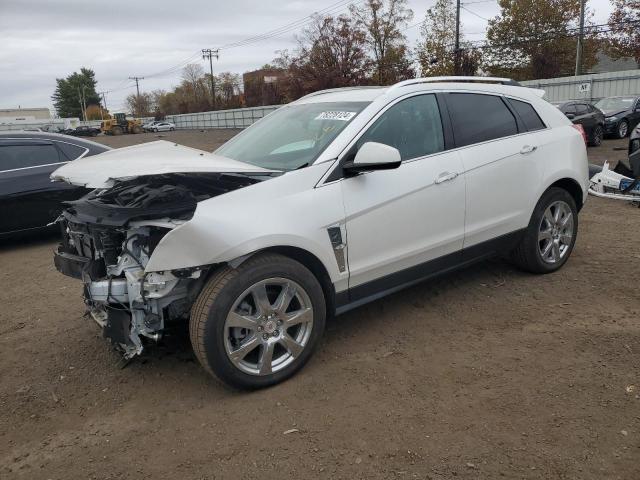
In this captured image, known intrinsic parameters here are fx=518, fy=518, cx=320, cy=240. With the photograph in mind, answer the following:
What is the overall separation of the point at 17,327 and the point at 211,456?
9.02ft

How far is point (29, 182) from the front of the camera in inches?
269

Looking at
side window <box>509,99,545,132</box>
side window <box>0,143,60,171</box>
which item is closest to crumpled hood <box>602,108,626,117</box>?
side window <box>509,99,545,132</box>

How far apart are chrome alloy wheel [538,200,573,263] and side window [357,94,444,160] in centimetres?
152

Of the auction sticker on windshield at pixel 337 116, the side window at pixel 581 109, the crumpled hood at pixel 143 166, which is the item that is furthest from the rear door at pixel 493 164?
the side window at pixel 581 109

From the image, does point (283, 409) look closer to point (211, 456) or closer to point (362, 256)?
point (211, 456)

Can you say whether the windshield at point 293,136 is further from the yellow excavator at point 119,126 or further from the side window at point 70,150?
the yellow excavator at point 119,126

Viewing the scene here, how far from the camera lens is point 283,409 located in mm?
2988

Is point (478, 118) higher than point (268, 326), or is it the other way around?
point (478, 118)

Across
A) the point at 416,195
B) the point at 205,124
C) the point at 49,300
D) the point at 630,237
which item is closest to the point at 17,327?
the point at 49,300

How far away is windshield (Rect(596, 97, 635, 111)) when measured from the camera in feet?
61.0

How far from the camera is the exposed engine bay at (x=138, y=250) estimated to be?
2.93 metres

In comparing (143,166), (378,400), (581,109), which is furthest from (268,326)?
(581,109)

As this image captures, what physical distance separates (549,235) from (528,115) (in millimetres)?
1118

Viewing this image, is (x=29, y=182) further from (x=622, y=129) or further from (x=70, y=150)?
(x=622, y=129)
